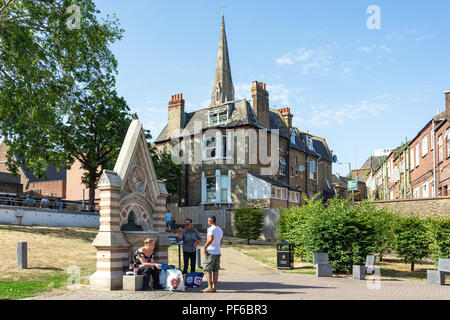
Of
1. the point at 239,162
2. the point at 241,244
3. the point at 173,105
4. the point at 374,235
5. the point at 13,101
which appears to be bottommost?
the point at 241,244

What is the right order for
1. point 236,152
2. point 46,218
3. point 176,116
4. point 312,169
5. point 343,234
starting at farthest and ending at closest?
point 312,169
point 176,116
point 236,152
point 46,218
point 343,234

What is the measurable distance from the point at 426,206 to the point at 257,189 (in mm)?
12795

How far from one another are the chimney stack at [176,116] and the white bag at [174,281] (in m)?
29.1

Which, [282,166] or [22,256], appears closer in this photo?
[22,256]

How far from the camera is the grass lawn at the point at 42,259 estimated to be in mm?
11809

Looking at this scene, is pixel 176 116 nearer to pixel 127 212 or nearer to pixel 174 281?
pixel 127 212

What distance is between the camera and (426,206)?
84.0 ft

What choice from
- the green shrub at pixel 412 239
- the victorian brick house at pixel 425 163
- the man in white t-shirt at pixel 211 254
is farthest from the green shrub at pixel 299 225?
the victorian brick house at pixel 425 163

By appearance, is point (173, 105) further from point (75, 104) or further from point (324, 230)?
point (324, 230)

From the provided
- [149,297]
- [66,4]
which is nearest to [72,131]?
[66,4]

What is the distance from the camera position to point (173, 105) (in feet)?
133

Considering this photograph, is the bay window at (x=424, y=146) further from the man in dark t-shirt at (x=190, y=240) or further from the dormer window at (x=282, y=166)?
the man in dark t-shirt at (x=190, y=240)

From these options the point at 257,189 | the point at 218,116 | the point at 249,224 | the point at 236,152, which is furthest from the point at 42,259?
the point at 218,116
